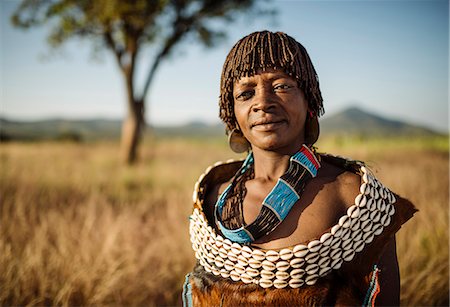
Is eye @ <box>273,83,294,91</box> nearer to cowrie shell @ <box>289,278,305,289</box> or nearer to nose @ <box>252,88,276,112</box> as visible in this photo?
nose @ <box>252,88,276,112</box>

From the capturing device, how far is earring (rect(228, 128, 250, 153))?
1.75m

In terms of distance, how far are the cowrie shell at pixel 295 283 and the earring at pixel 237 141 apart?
2.11 feet

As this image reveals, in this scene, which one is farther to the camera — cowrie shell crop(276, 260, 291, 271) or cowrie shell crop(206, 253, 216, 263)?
cowrie shell crop(206, 253, 216, 263)

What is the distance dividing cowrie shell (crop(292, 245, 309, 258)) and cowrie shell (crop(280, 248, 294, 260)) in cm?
1

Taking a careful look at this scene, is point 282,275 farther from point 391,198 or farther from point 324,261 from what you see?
point 391,198

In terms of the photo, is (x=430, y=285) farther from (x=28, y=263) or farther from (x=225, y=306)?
(x=28, y=263)

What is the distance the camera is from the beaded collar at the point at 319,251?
1344 mm

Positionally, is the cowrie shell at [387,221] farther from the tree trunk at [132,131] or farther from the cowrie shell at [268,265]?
the tree trunk at [132,131]

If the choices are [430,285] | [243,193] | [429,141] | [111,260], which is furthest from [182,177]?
[429,141]

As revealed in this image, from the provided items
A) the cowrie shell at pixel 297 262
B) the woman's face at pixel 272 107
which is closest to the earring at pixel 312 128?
the woman's face at pixel 272 107

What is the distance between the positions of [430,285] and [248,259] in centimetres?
212

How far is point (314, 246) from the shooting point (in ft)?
4.38

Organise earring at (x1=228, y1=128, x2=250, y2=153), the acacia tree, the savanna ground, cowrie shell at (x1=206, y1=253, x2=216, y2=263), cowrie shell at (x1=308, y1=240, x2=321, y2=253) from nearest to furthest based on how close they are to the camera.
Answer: cowrie shell at (x1=308, y1=240, x2=321, y2=253), cowrie shell at (x1=206, y1=253, x2=216, y2=263), earring at (x1=228, y1=128, x2=250, y2=153), the savanna ground, the acacia tree

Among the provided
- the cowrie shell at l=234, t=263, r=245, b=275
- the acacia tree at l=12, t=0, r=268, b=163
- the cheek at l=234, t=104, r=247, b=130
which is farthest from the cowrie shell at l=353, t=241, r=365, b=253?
the acacia tree at l=12, t=0, r=268, b=163
